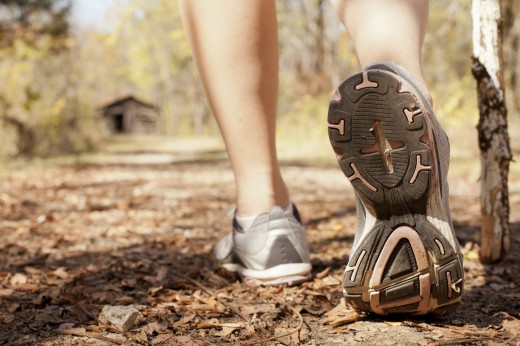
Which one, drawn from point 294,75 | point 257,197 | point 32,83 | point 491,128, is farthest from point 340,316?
point 294,75

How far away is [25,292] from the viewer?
57.9 inches

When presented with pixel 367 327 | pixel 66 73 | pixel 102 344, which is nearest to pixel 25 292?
pixel 102 344

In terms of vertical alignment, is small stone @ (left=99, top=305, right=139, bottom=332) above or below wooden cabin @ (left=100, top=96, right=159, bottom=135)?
below

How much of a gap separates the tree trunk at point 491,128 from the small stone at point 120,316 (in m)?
1.14

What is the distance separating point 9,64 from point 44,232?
909 cm

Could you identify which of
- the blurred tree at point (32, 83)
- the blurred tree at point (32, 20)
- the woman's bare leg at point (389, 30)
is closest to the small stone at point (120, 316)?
the woman's bare leg at point (389, 30)

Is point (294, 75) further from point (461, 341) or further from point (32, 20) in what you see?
point (461, 341)

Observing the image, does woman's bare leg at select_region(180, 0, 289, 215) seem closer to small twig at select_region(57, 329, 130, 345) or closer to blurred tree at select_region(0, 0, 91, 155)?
small twig at select_region(57, 329, 130, 345)

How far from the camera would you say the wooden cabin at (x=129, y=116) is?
149 feet

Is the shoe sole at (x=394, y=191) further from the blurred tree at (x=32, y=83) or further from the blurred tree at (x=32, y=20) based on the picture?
the blurred tree at (x=32, y=20)

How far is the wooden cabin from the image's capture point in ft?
149

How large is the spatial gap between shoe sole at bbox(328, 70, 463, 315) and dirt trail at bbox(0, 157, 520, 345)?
0.09 m

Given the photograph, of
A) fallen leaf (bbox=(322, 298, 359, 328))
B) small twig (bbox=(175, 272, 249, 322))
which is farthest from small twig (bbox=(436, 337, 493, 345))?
small twig (bbox=(175, 272, 249, 322))

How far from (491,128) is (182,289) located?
1040 millimetres
